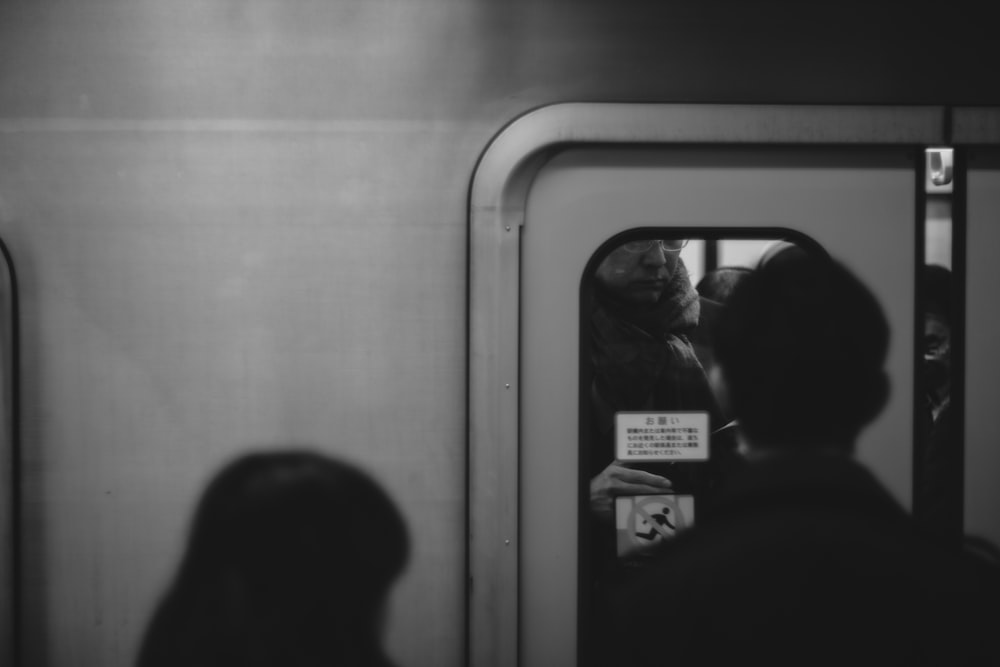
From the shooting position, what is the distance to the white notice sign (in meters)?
1.65

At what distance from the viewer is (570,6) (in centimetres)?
161

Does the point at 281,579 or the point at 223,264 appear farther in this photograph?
the point at 223,264

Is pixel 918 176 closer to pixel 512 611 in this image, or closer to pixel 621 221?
pixel 621 221

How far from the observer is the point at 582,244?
5.37 feet

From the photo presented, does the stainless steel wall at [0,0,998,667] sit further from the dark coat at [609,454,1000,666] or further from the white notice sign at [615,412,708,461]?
the dark coat at [609,454,1000,666]

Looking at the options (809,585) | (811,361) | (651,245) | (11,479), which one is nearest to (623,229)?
(651,245)

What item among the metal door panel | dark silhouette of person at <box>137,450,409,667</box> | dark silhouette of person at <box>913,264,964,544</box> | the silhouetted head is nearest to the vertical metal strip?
dark silhouette of person at <box>137,450,409,667</box>

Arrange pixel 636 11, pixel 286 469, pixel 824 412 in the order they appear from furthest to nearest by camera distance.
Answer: pixel 636 11, pixel 286 469, pixel 824 412

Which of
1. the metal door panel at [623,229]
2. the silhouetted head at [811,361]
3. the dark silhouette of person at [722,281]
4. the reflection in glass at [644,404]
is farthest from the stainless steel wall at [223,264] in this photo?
the silhouetted head at [811,361]

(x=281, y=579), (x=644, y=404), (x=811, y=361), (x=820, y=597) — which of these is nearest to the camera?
(x=820, y=597)

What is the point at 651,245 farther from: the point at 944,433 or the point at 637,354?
the point at 944,433

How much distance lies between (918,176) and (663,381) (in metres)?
0.74

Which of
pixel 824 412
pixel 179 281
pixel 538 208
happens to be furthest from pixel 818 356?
pixel 179 281

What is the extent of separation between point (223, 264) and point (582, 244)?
0.79m
